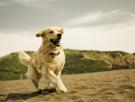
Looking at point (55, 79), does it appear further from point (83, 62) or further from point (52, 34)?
point (83, 62)

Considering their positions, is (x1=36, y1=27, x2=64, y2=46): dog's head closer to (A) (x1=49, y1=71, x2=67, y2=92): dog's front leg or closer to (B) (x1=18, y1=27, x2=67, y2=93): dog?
(B) (x1=18, y1=27, x2=67, y2=93): dog

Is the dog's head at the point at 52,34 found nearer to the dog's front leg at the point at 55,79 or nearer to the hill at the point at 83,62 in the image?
the dog's front leg at the point at 55,79

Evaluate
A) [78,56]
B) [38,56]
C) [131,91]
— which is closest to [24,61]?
[38,56]

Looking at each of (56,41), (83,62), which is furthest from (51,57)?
(83,62)

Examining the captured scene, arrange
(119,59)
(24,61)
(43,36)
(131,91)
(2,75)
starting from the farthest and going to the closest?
(119,59) < (2,75) < (24,61) < (43,36) < (131,91)

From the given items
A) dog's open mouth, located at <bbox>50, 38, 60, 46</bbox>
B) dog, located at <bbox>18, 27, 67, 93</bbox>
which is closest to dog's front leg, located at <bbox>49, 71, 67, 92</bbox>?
dog, located at <bbox>18, 27, 67, 93</bbox>

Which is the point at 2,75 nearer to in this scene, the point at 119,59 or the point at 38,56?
the point at 119,59

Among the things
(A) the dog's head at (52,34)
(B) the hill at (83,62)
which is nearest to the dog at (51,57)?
(A) the dog's head at (52,34)

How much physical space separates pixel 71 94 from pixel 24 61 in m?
2.02

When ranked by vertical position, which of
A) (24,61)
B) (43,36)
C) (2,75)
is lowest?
(2,75)

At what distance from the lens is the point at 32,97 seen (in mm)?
8711

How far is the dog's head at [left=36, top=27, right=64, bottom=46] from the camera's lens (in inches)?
324

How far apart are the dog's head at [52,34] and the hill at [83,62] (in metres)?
9.29

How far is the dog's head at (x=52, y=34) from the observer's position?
8.24 meters
